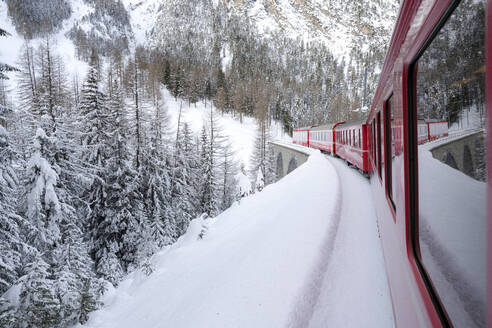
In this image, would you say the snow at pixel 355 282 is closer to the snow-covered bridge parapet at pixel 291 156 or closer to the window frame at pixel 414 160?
the window frame at pixel 414 160

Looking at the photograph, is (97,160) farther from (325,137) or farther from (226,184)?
(226,184)

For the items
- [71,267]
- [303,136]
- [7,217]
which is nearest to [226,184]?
[303,136]

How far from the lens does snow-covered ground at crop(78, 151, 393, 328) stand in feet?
11.1

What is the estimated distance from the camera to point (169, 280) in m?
4.75

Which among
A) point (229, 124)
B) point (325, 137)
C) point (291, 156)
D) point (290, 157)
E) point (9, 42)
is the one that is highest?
point (9, 42)

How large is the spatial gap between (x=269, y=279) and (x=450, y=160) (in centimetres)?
351

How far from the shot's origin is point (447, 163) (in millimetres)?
1205

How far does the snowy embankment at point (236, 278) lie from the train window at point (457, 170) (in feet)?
7.97

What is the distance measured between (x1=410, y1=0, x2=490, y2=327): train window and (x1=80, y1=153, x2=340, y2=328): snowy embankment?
7.97ft

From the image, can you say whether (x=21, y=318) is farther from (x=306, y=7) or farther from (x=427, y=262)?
(x=306, y=7)

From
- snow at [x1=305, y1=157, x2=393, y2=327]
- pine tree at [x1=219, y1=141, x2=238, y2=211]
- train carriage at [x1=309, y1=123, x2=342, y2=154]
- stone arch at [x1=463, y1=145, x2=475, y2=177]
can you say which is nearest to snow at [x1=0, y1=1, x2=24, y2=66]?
pine tree at [x1=219, y1=141, x2=238, y2=211]

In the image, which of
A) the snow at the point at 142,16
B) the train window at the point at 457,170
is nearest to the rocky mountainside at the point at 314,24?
the snow at the point at 142,16

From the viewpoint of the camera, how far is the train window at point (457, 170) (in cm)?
88

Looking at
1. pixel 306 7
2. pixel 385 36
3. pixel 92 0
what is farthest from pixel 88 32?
pixel 385 36
